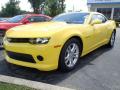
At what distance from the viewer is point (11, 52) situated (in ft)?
15.4

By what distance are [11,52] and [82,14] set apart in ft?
7.94

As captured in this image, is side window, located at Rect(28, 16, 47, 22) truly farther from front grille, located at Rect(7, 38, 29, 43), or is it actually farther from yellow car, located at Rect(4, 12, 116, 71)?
front grille, located at Rect(7, 38, 29, 43)

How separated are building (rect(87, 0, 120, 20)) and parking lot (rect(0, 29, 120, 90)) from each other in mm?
37884

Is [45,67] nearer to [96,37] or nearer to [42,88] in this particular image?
[42,88]

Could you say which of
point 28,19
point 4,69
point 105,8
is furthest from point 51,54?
point 105,8

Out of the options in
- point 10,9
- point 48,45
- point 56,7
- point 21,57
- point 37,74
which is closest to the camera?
point 48,45

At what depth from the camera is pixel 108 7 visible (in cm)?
4350

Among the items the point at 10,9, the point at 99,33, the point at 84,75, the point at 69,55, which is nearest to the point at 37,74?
the point at 69,55

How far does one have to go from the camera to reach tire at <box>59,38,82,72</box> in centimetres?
460

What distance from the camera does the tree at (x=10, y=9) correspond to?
1759 inches

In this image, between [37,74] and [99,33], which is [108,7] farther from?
[37,74]

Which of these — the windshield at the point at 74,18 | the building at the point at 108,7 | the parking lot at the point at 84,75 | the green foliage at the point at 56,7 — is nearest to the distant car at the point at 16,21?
the parking lot at the point at 84,75

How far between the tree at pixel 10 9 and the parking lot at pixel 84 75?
40297 millimetres

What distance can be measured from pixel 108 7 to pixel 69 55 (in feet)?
133
